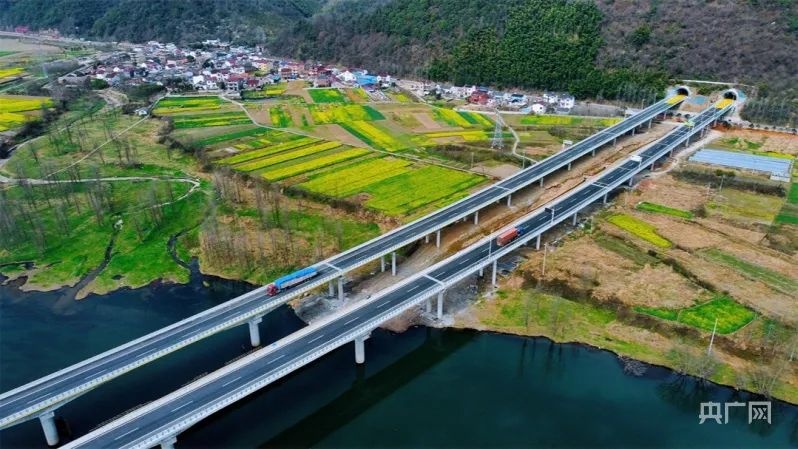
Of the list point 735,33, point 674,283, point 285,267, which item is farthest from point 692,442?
point 735,33

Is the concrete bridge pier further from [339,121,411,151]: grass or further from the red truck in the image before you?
[339,121,411,151]: grass

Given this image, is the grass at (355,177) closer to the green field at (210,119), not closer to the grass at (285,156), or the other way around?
the grass at (285,156)

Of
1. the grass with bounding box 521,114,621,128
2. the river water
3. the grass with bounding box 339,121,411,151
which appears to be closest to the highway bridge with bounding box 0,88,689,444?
the river water

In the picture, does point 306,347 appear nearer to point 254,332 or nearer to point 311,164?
point 254,332

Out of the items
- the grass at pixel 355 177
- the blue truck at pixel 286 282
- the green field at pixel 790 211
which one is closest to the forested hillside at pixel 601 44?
the green field at pixel 790 211

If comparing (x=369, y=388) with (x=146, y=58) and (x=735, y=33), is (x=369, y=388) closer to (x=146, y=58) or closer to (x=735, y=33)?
(x=735, y=33)
